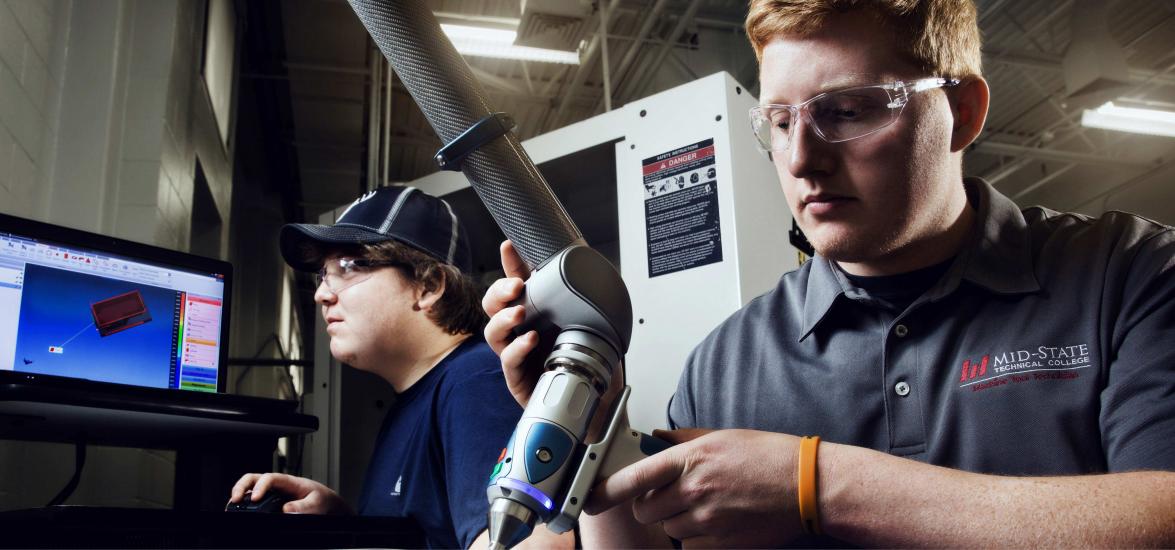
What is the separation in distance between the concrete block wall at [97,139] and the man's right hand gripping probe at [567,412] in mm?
1835

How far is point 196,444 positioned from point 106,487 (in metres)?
0.84

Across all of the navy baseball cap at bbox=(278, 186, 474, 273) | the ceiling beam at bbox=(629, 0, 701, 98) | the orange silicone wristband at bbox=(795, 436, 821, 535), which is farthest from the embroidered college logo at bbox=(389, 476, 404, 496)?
the ceiling beam at bbox=(629, 0, 701, 98)

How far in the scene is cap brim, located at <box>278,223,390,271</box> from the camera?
6.10 feet

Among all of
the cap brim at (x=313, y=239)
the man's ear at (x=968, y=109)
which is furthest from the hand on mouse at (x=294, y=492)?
the man's ear at (x=968, y=109)

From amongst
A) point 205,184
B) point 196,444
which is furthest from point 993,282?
point 205,184

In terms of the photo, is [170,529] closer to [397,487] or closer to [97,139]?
[397,487]

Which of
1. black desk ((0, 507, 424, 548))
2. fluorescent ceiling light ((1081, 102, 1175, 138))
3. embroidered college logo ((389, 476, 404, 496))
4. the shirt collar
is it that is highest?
fluorescent ceiling light ((1081, 102, 1175, 138))

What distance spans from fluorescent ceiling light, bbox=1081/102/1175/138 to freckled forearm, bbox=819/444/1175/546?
599cm

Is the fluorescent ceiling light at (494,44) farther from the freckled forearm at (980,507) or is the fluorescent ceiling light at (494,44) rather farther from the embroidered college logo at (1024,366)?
the freckled forearm at (980,507)

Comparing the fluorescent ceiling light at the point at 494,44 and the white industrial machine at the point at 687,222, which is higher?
the fluorescent ceiling light at the point at 494,44

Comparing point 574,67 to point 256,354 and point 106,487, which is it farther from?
point 106,487

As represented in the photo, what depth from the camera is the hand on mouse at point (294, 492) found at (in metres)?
1.54

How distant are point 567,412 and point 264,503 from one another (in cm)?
109

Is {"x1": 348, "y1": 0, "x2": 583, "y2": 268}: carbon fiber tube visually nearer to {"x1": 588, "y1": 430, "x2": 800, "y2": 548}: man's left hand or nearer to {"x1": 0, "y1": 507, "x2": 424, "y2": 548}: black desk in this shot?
{"x1": 588, "y1": 430, "x2": 800, "y2": 548}: man's left hand
